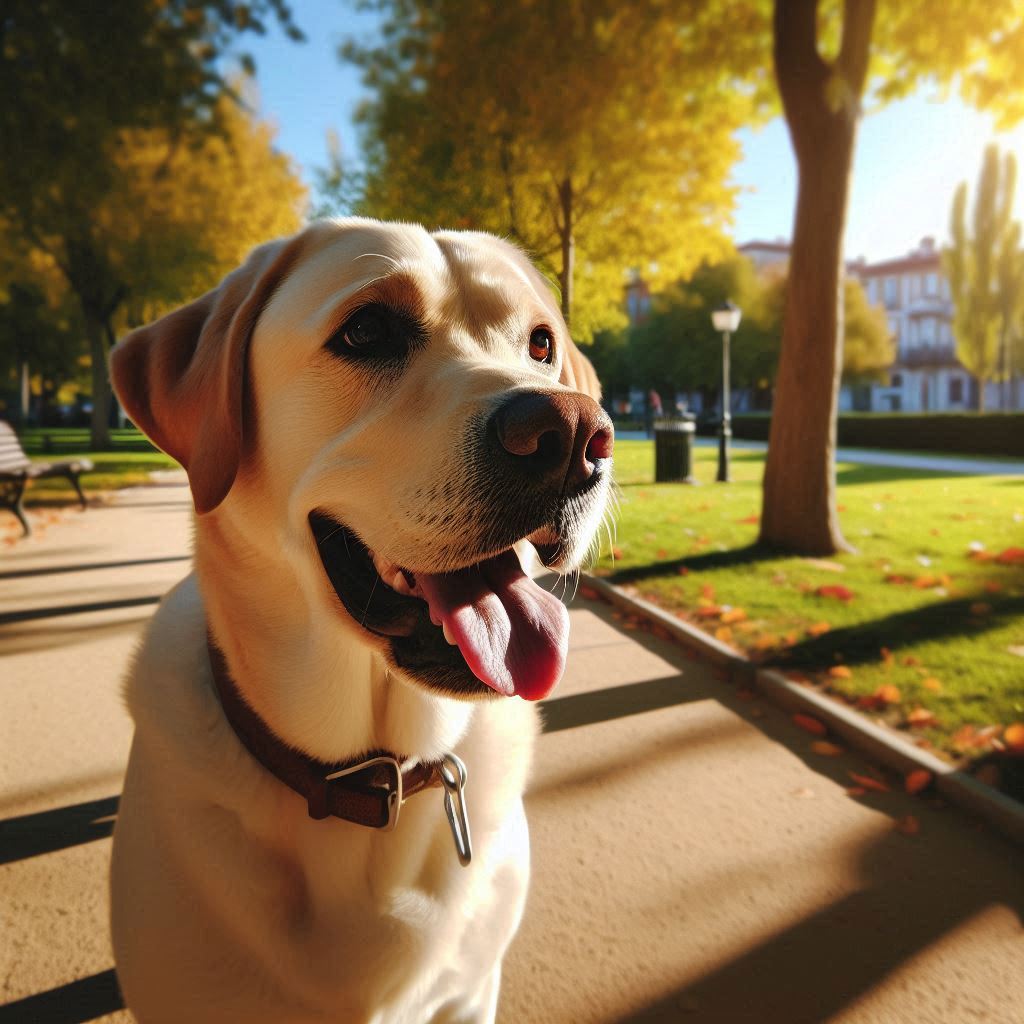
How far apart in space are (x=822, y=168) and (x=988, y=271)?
48.1 metres

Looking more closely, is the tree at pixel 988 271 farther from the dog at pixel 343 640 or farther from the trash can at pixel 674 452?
the dog at pixel 343 640

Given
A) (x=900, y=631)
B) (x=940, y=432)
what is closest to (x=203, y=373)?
(x=900, y=631)

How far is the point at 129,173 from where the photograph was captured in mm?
13727

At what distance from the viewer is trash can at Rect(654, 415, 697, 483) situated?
1487 centimetres

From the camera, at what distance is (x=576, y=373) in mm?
2457

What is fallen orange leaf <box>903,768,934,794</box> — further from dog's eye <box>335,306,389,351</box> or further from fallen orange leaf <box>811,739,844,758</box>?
dog's eye <box>335,306,389,351</box>

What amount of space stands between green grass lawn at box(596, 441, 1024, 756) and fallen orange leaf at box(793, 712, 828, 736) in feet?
0.80

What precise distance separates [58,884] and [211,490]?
2133mm

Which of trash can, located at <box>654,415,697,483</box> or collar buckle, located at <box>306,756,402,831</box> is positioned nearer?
collar buckle, located at <box>306,756,402,831</box>

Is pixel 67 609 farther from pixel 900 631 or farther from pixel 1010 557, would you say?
pixel 1010 557

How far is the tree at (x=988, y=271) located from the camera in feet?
152

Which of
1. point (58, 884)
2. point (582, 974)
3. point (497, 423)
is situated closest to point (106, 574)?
point (58, 884)

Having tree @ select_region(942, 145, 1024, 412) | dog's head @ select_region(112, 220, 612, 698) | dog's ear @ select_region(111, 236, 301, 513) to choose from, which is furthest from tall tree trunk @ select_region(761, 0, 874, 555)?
tree @ select_region(942, 145, 1024, 412)

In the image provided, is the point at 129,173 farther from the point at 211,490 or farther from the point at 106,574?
the point at 211,490
